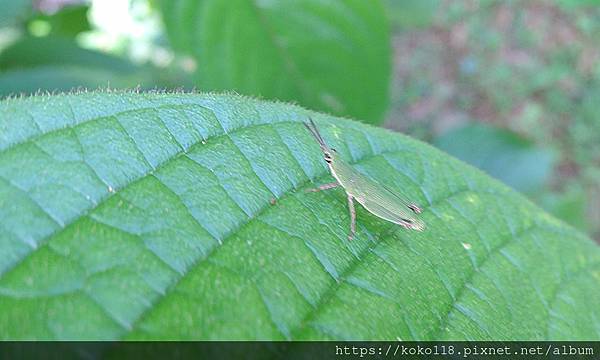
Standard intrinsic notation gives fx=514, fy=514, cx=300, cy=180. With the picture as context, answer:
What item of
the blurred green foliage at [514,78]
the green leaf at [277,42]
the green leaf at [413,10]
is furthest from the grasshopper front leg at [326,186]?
the blurred green foliage at [514,78]

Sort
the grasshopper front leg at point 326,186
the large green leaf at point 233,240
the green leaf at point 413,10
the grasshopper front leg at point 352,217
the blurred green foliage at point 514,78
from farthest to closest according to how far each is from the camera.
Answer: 1. the blurred green foliage at point 514,78
2. the green leaf at point 413,10
3. the grasshopper front leg at point 326,186
4. the grasshopper front leg at point 352,217
5. the large green leaf at point 233,240

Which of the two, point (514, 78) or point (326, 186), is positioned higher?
point (326, 186)

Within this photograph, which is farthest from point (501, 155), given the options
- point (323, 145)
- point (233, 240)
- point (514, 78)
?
point (514, 78)

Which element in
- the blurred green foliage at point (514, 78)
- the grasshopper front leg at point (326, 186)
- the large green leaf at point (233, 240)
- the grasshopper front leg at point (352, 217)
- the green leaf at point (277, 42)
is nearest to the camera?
the large green leaf at point (233, 240)

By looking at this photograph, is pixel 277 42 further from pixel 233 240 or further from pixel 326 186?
pixel 233 240

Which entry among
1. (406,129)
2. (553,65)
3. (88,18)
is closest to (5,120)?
(88,18)

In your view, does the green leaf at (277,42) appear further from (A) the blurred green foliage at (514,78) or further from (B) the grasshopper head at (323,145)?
(A) the blurred green foliage at (514,78)
